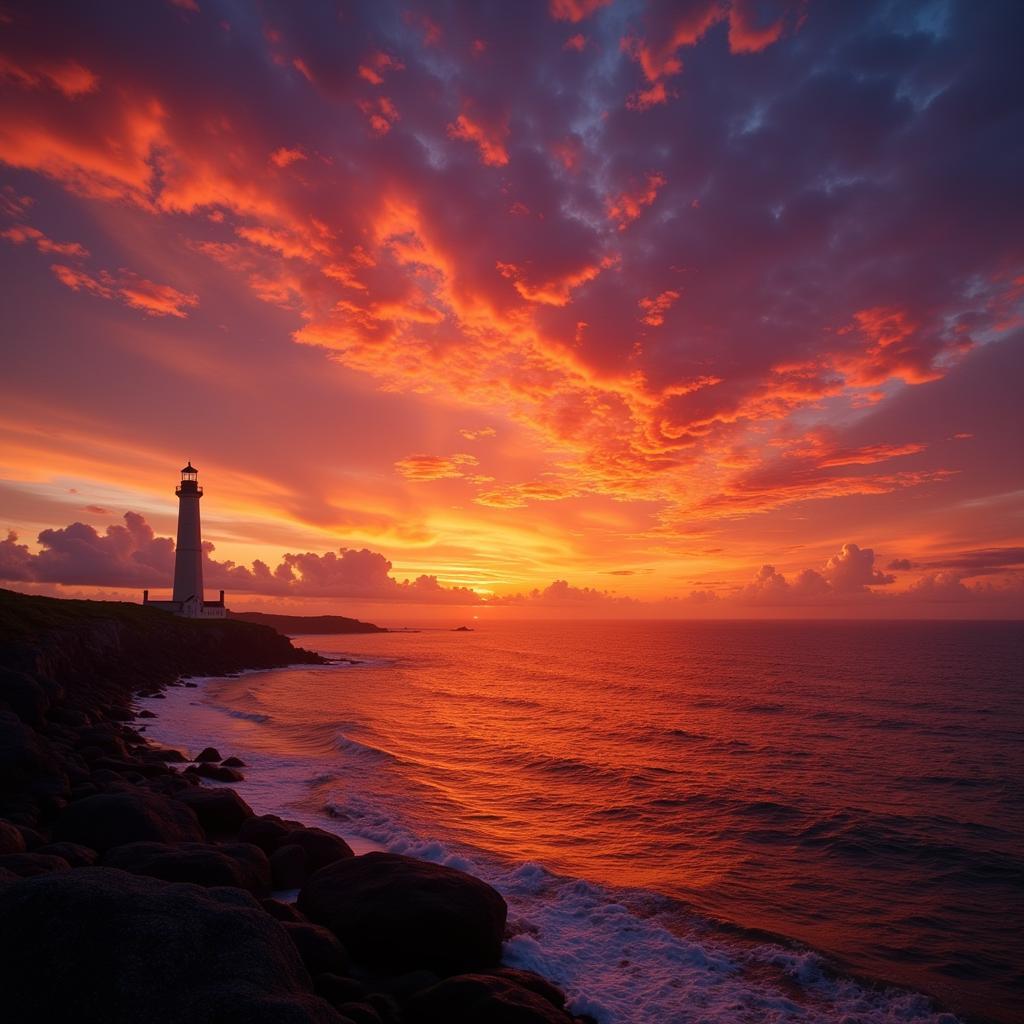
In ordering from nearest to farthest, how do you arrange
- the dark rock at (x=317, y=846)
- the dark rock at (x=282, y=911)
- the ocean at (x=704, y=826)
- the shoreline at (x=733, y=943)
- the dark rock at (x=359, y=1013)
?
the dark rock at (x=359, y=1013) → the dark rock at (x=282, y=911) → the shoreline at (x=733, y=943) → the ocean at (x=704, y=826) → the dark rock at (x=317, y=846)

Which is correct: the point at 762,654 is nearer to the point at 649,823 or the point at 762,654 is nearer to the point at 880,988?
the point at 649,823

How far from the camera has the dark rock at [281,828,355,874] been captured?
13.8 meters

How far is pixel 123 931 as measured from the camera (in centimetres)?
590

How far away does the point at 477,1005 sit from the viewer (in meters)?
8.17

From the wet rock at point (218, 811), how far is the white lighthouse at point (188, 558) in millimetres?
63763

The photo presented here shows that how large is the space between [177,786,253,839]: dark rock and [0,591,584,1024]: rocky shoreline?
0.04m

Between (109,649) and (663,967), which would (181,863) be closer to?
(663,967)

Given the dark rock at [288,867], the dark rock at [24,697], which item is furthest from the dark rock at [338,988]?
the dark rock at [24,697]

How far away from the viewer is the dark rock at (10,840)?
10094 millimetres

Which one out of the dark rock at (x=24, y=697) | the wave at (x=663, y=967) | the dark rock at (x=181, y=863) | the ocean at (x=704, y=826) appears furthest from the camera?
the dark rock at (x=24, y=697)

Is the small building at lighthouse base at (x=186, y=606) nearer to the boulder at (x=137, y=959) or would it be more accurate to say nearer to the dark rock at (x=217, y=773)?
the dark rock at (x=217, y=773)

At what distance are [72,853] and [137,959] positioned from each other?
640 cm

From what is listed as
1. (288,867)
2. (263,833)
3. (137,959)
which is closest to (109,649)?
(263,833)

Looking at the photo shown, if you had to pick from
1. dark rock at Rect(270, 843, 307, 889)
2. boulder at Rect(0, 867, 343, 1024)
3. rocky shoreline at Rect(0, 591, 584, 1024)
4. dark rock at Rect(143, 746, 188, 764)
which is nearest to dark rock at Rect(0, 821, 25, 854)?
rocky shoreline at Rect(0, 591, 584, 1024)
